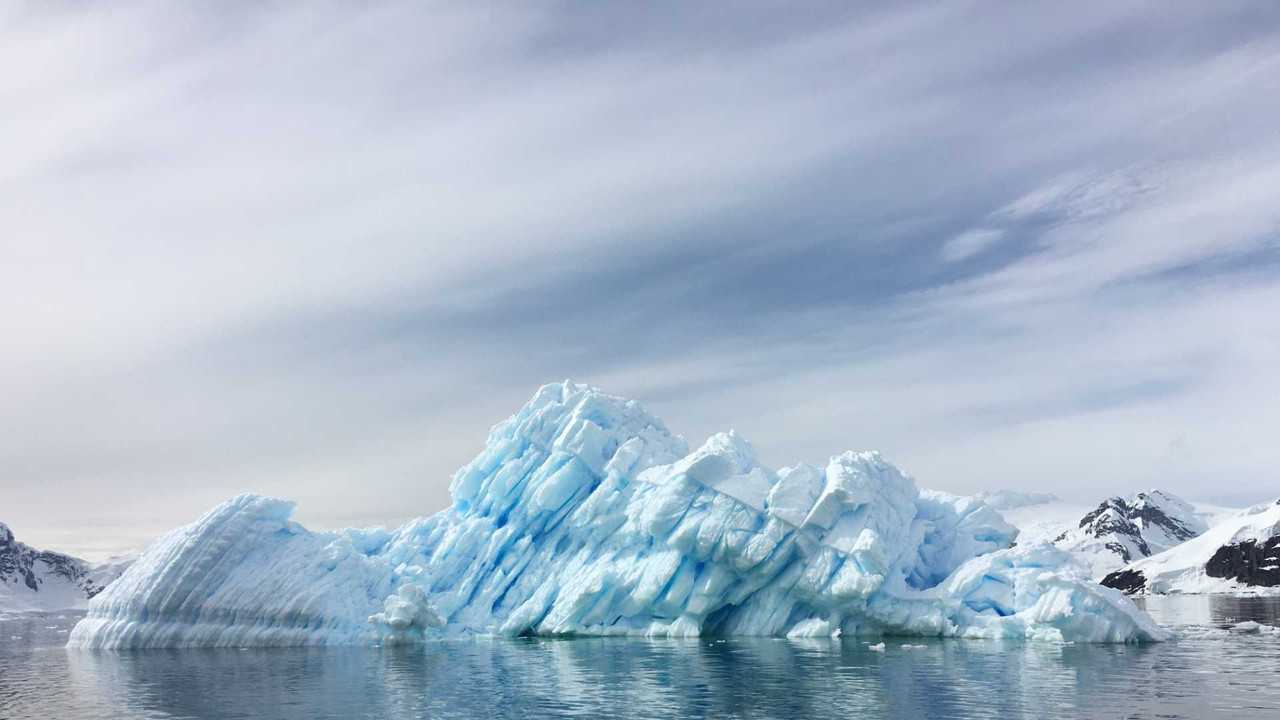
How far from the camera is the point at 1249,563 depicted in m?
123

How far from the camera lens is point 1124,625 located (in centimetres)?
3231

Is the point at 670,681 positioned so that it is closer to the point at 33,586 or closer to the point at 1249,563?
the point at 1249,563

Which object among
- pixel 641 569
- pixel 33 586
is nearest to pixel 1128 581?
pixel 641 569

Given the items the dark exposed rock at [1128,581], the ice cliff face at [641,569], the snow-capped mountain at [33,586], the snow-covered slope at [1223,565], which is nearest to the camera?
the ice cliff face at [641,569]

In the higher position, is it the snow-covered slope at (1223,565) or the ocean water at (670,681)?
the snow-covered slope at (1223,565)

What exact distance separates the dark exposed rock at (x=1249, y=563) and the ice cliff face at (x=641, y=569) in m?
101

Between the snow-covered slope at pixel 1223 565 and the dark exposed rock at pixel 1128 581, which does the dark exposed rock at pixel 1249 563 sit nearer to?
the snow-covered slope at pixel 1223 565

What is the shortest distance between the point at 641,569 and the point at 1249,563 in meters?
117

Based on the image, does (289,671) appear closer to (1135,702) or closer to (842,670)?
(842,670)

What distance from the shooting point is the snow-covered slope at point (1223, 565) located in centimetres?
12056

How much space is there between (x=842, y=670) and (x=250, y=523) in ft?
77.0

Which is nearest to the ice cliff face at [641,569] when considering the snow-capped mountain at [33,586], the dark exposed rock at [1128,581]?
the dark exposed rock at [1128,581]

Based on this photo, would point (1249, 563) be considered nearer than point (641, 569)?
No

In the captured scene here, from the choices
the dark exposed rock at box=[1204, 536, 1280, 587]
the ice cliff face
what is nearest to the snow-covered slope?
the dark exposed rock at box=[1204, 536, 1280, 587]
